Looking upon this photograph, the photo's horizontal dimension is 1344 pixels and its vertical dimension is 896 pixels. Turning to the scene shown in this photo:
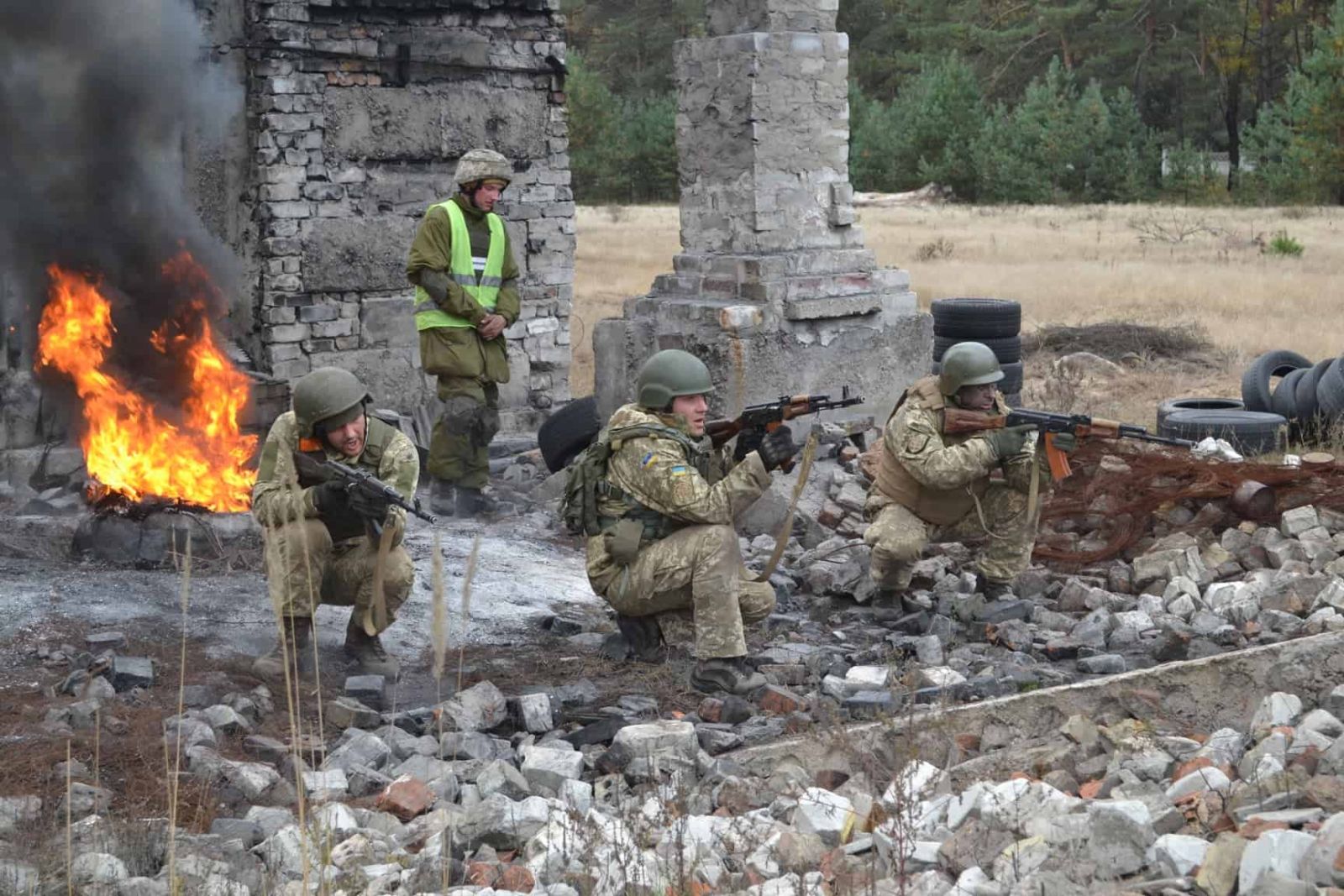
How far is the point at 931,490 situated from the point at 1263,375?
397cm

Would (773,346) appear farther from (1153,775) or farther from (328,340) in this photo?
(1153,775)

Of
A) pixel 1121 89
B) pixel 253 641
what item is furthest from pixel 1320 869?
pixel 1121 89

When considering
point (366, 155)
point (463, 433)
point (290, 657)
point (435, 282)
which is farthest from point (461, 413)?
point (290, 657)

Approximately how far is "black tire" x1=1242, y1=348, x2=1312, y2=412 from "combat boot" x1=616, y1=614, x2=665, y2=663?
5144mm

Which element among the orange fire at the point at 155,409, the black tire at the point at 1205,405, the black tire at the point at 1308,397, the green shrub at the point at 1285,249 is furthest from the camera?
the green shrub at the point at 1285,249

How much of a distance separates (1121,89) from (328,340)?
3519 cm

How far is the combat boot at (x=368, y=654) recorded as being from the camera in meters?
6.35

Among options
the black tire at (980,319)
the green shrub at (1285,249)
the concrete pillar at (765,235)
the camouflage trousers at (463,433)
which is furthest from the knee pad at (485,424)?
the green shrub at (1285,249)

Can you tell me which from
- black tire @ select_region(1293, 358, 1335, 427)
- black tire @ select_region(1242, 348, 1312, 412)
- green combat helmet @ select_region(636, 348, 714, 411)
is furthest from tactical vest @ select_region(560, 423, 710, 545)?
black tire @ select_region(1242, 348, 1312, 412)

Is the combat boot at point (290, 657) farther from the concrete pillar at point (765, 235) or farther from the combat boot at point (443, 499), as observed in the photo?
the concrete pillar at point (765, 235)

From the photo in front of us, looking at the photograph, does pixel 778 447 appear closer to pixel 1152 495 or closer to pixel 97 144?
pixel 1152 495

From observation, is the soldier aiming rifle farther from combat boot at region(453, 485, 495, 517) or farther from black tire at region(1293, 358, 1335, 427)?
black tire at region(1293, 358, 1335, 427)

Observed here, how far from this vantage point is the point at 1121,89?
4175 centimetres

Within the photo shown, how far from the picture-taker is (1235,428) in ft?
30.4
